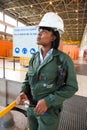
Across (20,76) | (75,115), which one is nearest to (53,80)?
(75,115)

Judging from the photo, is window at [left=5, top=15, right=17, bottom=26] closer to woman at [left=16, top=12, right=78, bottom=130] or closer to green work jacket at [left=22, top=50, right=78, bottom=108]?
woman at [left=16, top=12, right=78, bottom=130]

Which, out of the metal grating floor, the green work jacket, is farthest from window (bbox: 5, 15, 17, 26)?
the green work jacket

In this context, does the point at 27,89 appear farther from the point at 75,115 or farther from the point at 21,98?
the point at 75,115

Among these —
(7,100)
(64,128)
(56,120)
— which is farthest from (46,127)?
(7,100)

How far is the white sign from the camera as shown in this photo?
3996 mm

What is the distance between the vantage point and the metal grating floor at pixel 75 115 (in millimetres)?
3143

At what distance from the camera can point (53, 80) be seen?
131 cm

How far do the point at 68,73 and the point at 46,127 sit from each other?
55 centimetres

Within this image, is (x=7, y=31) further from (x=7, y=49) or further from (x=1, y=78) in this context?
(x=1, y=78)

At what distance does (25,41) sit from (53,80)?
2.98 meters

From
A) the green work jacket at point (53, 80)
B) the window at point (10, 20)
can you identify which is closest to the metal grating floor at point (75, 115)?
the green work jacket at point (53, 80)

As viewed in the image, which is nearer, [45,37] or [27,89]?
[45,37]

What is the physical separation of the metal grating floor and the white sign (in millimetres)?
1654

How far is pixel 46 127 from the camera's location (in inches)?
54.4
